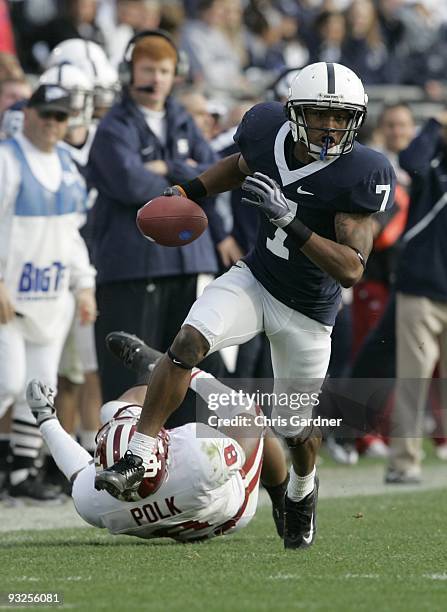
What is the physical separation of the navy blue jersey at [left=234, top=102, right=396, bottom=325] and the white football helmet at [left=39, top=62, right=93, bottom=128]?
2.68 m

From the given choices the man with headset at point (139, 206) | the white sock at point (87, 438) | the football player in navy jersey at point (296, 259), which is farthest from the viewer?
the white sock at point (87, 438)

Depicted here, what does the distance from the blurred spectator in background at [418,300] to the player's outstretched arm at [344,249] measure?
3052 millimetres

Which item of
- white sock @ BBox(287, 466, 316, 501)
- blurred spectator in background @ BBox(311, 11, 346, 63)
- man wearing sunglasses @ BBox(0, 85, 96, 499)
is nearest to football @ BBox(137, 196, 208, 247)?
white sock @ BBox(287, 466, 316, 501)

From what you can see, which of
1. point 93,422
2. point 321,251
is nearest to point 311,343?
point 321,251

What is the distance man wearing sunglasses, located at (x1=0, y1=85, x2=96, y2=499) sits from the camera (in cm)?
734

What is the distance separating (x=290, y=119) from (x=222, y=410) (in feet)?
4.34

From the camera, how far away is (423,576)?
468 centimetres

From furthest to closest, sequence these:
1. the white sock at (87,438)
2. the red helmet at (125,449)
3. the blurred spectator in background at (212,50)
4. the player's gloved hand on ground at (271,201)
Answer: the blurred spectator in background at (212,50)
the white sock at (87,438)
the red helmet at (125,449)
the player's gloved hand on ground at (271,201)

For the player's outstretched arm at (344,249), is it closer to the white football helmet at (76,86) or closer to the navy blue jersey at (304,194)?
the navy blue jersey at (304,194)

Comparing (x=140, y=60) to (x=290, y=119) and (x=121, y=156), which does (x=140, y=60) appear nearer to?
(x=121, y=156)

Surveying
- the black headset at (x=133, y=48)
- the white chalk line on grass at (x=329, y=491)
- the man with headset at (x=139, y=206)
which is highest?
the black headset at (x=133, y=48)

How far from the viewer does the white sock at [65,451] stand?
5.88m

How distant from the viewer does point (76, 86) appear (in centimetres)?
821

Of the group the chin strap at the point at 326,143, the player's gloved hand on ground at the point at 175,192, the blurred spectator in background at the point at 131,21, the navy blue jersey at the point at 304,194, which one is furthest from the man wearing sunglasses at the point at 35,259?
the blurred spectator in background at the point at 131,21
